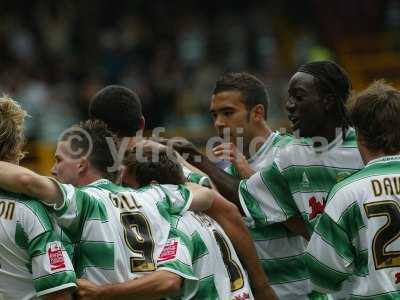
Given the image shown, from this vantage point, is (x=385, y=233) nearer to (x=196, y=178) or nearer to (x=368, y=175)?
(x=368, y=175)

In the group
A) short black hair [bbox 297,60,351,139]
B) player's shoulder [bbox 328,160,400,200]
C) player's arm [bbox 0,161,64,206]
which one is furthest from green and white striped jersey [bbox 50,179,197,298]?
short black hair [bbox 297,60,351,139]

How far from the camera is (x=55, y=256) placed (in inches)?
191

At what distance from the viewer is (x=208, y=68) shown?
17.1 m

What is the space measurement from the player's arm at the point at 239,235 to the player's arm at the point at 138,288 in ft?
2.43

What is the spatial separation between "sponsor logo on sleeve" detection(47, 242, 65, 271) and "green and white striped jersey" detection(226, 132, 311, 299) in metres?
1.78

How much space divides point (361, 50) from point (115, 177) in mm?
12427

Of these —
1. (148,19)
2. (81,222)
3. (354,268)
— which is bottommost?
(354,268)

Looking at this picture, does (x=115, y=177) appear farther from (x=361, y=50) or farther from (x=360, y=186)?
(x=361, y=50)

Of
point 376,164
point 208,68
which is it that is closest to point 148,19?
point 208,68

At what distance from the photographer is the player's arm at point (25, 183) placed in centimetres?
478

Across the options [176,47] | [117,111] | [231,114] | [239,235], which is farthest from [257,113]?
[176,47]

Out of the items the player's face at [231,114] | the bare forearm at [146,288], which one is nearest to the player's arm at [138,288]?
the bare forearm at [146,288]

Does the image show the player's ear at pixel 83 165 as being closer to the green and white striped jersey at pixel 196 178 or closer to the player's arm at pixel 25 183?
the player's arm at pixel 25 183

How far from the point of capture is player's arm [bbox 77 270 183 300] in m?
5.03
